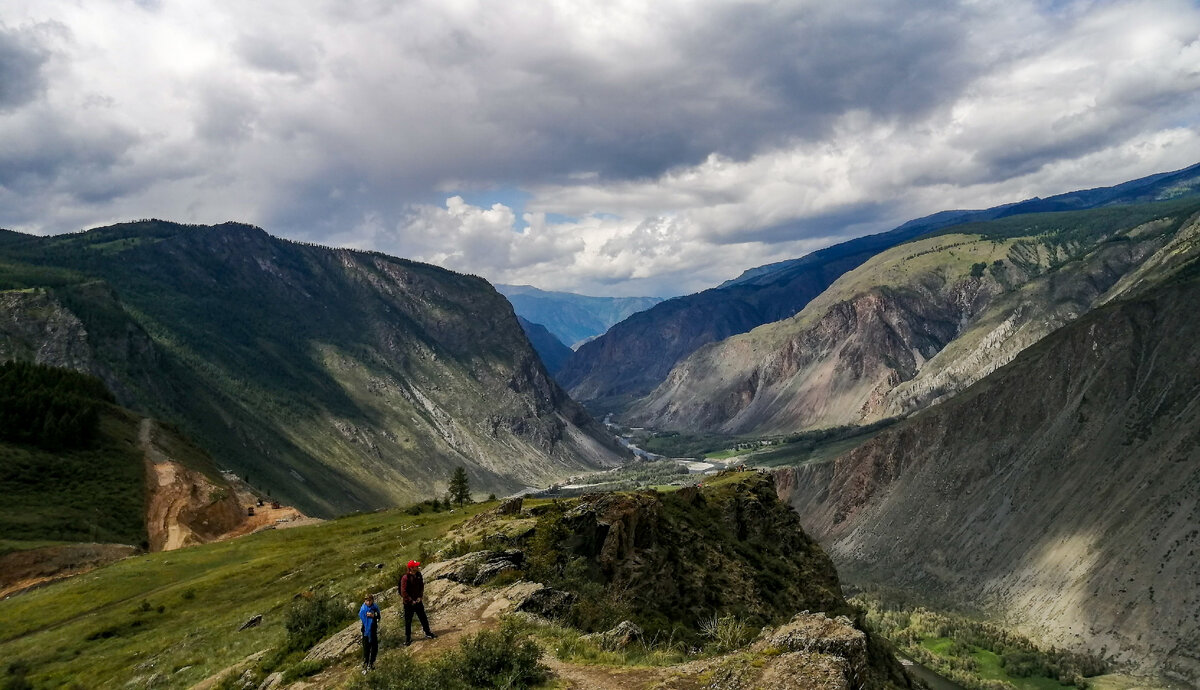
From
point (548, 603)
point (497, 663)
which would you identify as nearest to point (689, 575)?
point (548, 603)

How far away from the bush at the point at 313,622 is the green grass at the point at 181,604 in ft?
4.93

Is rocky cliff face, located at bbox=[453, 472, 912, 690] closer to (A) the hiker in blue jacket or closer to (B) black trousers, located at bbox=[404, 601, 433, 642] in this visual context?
(B) black trousers, located at bbox=[404, 601, 433, 642]

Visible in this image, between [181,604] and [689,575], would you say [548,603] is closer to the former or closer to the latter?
[689,575]

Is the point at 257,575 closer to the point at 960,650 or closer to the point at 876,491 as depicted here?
the point at 960,650

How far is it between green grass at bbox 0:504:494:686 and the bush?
150cm

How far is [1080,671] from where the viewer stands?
6862 cm

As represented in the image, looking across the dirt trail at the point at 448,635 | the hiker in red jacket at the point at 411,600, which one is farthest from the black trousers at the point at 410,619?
the dirt trail at the point at 448,635

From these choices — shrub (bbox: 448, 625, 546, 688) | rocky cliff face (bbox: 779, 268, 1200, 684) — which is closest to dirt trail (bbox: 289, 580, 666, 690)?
shrub (bbox: 448, 625, 546, 688)

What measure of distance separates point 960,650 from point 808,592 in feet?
178

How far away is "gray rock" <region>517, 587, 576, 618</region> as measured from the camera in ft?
67.5

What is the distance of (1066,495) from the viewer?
94.4m

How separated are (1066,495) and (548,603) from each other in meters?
99.3

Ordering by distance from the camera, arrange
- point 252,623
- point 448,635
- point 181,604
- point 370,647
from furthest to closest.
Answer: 1. point 181,604
2. point 252,623
3. point 448,635
4. point 370,647

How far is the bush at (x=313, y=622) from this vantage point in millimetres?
21297
